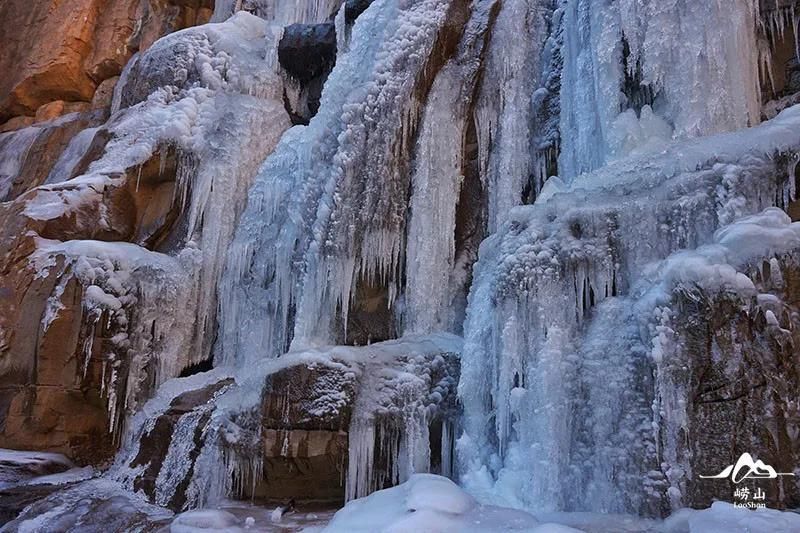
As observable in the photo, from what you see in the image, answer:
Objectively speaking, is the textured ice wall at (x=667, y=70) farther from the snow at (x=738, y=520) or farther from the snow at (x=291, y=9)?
the snow at (x=291, y=9)

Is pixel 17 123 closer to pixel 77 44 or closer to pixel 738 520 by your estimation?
pixel 77 44

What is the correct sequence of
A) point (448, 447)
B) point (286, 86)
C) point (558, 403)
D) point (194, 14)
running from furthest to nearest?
point (194, 14) → point (286, 86) → point (448, 447) → point (558, 403)

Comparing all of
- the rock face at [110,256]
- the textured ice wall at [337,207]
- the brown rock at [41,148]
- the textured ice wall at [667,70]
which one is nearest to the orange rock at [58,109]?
the brown rock at [41,148]

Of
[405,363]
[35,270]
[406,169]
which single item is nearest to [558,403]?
Answer: [405,363]

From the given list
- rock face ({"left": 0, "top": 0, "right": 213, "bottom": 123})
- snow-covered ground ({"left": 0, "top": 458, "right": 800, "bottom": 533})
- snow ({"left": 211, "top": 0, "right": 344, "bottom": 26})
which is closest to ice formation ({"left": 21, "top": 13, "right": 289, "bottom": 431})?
snow ({"left": 211, "top": 0, "right": 344, "bottom": 26})

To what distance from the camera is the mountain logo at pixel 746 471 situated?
3432mm

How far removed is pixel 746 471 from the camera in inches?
137

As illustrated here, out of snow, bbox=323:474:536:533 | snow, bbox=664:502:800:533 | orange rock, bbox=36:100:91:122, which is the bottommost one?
snow, bbox=323:474:536:533

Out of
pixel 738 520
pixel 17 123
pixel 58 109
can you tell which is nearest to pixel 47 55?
pixel 58 109

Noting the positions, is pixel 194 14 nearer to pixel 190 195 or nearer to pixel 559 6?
pixel 190 195

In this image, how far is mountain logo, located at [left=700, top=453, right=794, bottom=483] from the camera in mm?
3432

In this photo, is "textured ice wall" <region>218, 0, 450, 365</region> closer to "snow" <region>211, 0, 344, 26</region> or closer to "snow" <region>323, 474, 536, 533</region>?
"snow" <region>323, 474, 536, 533</region>

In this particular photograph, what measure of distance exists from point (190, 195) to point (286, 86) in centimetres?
255

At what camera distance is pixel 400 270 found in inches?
277
